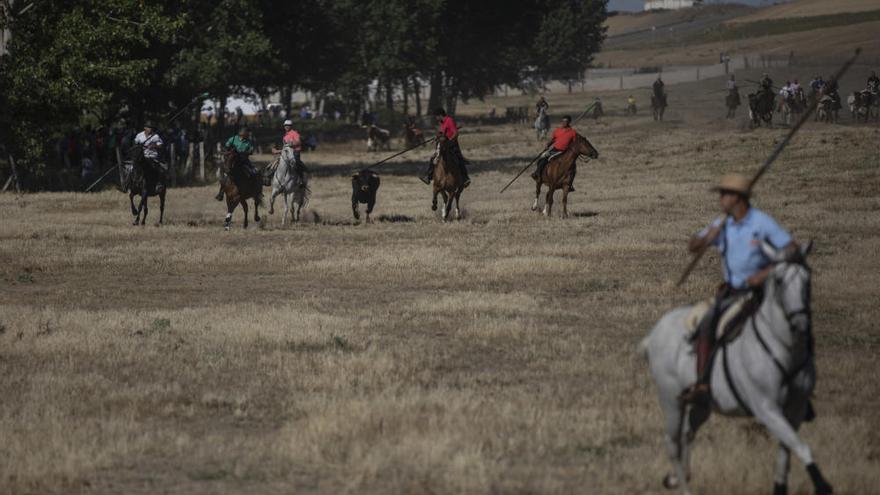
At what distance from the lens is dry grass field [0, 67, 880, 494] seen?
444 inches

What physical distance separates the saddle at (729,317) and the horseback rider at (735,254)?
0.03 m

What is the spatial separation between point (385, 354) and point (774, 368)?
740 cm

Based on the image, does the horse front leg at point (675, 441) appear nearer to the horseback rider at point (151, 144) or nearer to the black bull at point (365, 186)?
the black bull at point (365, 186)

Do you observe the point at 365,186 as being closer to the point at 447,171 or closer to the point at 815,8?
the point at 447,171

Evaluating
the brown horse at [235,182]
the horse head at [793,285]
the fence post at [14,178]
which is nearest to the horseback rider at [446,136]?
the brown horse at [235,182]

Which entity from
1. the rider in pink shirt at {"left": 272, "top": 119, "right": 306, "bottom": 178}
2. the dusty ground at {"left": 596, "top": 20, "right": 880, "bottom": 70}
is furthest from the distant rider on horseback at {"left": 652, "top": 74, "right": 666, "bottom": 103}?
the rider in pink shirt at {"left": 272, "top": 119, "right": 306, "bottom": 178}

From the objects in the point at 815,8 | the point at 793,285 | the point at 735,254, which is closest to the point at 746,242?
the point at 735,254

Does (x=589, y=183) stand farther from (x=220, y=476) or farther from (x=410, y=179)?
(x=220, y=476)

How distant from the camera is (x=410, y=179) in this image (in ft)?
184

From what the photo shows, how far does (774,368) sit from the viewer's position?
31.1ft

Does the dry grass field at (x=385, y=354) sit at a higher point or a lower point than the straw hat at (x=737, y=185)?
lower

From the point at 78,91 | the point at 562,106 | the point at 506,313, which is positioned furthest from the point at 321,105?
the point at 506,313

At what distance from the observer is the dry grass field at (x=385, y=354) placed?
11.3 meters

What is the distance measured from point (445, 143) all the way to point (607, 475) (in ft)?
76.8
